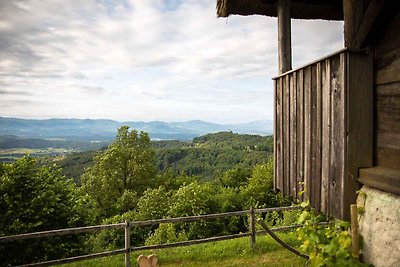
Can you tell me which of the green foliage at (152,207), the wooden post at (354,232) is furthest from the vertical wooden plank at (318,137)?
the green foliage at (152,207)

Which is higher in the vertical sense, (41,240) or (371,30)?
(371,30)

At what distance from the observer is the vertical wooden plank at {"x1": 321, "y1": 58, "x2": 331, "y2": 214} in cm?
275

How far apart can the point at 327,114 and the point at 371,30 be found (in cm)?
76

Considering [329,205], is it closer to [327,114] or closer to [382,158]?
[382,158]

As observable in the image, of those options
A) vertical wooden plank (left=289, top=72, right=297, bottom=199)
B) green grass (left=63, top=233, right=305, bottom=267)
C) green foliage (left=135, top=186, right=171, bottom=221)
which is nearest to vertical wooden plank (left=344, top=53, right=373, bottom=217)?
vertical wooden plank (left=289, top=72, right=297, bottom=199)

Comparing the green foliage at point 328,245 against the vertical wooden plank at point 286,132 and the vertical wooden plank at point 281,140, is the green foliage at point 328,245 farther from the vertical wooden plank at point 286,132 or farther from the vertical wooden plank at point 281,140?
the vertical wooden plank at point 281,140

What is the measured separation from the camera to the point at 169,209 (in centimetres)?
2414

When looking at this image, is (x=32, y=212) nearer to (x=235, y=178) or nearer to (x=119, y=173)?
(x=119, y=173)

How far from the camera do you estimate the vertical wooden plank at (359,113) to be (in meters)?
2.50

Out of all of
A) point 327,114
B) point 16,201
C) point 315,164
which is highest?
point 327,114

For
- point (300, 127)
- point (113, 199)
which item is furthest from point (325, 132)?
point (113, 199)

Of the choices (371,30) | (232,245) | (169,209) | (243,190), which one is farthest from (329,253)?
(243,190)

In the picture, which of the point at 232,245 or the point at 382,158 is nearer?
the point at 382,158

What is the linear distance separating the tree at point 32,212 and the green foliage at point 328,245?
11.3m
